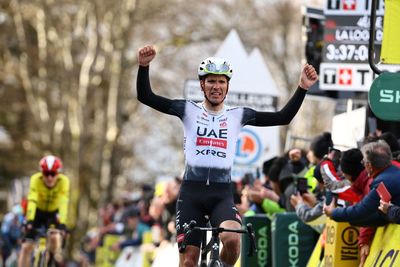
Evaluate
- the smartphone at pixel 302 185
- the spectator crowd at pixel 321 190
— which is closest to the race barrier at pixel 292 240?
the spectator crowd at pixel 321 190

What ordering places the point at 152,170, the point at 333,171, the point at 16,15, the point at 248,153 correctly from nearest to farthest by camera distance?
the point at 333,171
the point at 248,153
the point at 16,15
the point at 152,170

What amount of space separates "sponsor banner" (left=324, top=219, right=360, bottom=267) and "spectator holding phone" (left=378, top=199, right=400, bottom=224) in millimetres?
1418

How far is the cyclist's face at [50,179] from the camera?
19.6 metres

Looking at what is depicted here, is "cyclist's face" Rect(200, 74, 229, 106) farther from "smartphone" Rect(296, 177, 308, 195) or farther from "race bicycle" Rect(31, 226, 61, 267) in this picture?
"race bicycle" Rect(31, 226, 61, 267)

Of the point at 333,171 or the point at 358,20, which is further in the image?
the point at 358,20

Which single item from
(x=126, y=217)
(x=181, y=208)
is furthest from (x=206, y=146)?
(x=126, y=217)

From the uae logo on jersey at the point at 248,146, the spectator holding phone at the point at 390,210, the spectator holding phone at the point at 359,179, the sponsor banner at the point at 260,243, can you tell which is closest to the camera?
the spectator holding phone at the point at 390,210

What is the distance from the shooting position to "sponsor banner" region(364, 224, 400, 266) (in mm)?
12109

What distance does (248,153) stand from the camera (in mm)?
21641

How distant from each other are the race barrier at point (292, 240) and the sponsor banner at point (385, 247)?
259 cm

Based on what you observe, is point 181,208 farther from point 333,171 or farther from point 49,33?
point 49,33

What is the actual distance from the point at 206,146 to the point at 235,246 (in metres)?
0.93

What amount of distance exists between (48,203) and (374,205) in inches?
339

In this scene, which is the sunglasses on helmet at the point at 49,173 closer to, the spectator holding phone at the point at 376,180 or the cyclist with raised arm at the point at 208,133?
the cyclist with raised arm at the point at 208,133
